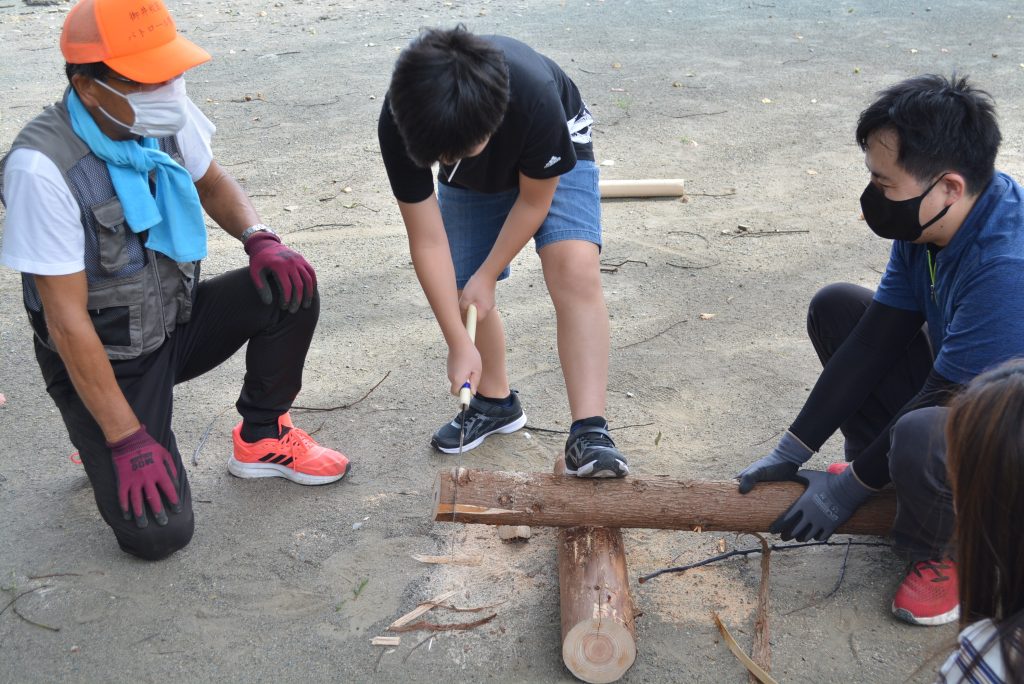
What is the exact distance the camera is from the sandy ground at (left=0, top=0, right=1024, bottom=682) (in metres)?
2.61

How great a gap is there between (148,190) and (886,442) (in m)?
2.20

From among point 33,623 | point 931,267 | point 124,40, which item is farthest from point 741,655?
point 124,40

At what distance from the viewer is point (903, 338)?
2807 mm

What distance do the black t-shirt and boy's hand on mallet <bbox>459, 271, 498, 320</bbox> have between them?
0.94 ft

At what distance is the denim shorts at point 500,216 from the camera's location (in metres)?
2.96

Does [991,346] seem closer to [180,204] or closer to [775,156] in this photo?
[180,204]

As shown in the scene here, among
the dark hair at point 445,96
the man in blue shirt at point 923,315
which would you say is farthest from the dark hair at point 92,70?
the man in blue shirt at point 923,315

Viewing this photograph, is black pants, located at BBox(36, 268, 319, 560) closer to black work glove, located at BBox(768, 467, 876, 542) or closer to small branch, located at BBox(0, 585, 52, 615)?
small branch, located at BBox(0, 585, 52, 615)

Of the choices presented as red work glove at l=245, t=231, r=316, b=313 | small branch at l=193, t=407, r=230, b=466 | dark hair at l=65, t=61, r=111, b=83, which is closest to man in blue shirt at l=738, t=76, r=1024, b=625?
red work glove at l=245, t=231, r=316, b=313

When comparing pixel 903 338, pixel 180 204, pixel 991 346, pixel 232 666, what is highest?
pixel 180 204

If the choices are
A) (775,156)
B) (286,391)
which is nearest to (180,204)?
(286,391)

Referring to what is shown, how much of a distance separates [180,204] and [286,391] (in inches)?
30.4

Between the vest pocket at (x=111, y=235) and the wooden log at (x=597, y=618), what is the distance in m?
1.57

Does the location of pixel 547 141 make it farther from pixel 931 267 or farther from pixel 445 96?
pixel 931 267
